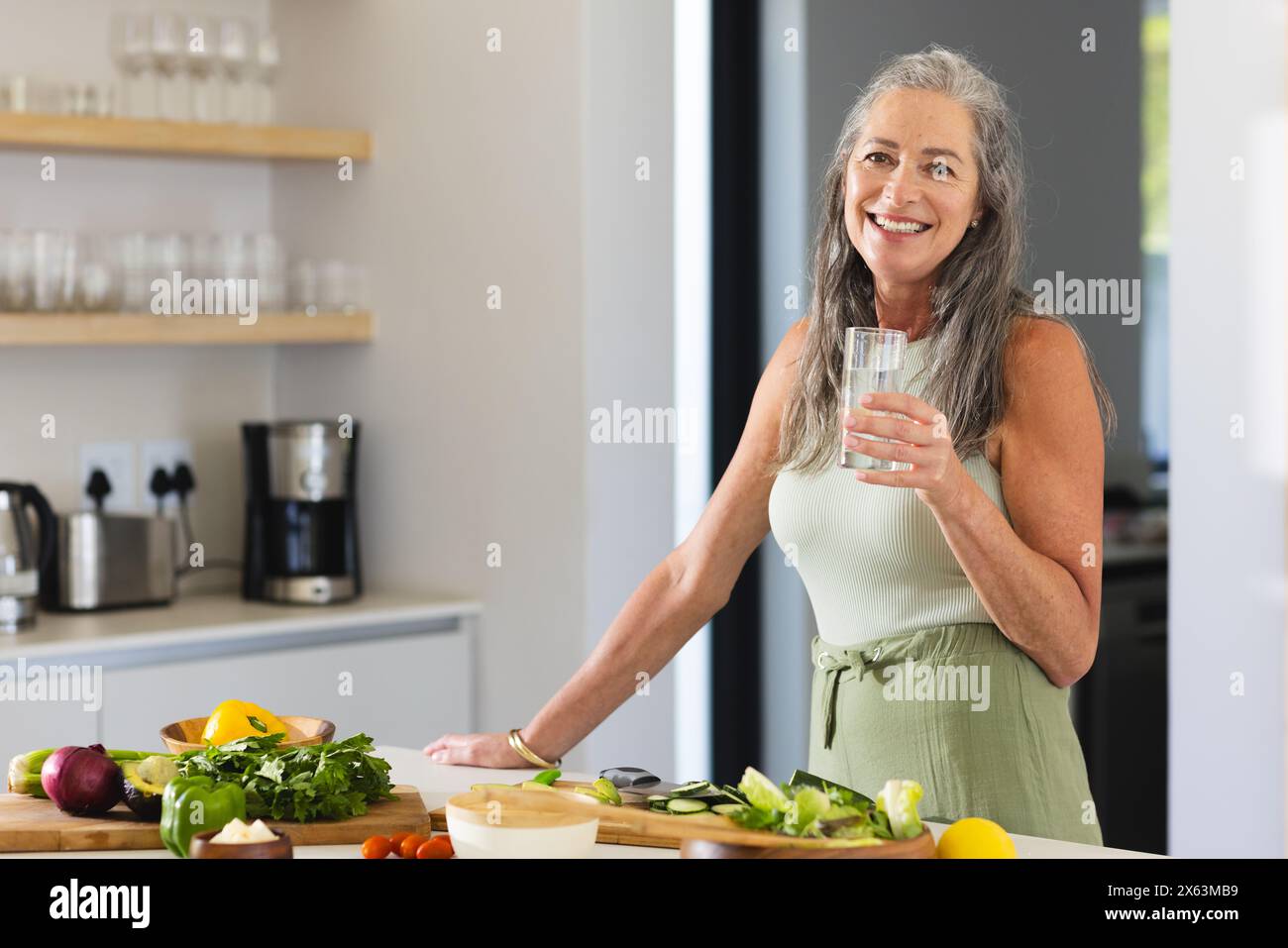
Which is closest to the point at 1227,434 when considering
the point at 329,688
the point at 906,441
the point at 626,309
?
the point at 906,441

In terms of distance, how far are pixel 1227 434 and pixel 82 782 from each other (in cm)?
167

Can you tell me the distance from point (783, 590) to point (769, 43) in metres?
1.14

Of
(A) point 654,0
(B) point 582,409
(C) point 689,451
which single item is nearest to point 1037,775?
(B) point 582,409

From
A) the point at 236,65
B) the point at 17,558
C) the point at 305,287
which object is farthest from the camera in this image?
the point at 305,287

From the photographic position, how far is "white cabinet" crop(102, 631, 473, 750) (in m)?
2.83

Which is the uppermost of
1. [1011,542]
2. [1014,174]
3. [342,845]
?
[1014,174]

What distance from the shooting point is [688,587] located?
1976mm

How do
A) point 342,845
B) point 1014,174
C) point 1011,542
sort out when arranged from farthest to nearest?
point 1014,174, point 1011,542, point 342,845

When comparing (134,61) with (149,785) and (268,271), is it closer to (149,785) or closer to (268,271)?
(268,271)

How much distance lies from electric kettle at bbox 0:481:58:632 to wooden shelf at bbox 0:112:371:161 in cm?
67

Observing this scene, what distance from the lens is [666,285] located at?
10.3 feet

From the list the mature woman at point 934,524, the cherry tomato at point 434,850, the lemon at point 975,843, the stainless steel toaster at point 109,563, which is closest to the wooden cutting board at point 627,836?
the cherry tomato at point 434,850

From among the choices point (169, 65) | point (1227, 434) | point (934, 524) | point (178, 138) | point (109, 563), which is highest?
point (169, 65)

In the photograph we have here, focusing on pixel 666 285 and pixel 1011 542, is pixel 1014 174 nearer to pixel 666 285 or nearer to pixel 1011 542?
pixel 1011 542
